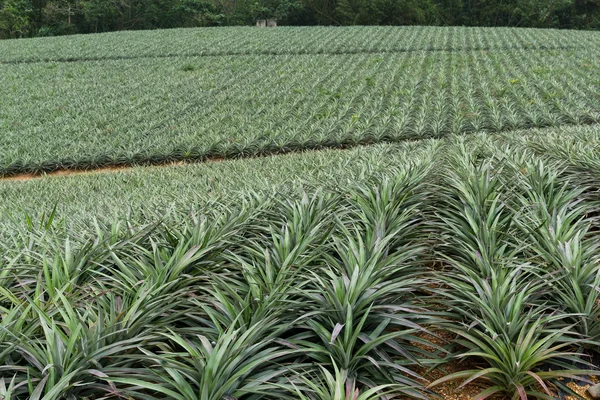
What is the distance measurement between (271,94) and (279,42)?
37.0 feet

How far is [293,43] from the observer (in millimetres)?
24797

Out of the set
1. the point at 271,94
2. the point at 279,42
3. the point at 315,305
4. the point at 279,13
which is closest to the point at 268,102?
the point at 271,94

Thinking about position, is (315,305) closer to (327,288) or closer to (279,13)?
(327,288)

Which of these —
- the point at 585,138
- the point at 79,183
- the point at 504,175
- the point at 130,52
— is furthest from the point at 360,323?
the point at 130,52

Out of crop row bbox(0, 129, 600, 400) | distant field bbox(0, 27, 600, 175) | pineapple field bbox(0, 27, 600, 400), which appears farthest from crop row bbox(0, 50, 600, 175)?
crop row bbox(0, 129, 600, 400)

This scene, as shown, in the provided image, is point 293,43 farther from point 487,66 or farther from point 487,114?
point 487,114

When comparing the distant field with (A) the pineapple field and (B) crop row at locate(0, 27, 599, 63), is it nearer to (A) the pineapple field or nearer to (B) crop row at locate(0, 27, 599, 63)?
(B) crop row at locate(0, 27, 599, 63)

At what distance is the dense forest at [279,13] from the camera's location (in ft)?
137

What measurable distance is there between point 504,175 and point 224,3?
49.5 metres

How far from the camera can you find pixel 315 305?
2.11m

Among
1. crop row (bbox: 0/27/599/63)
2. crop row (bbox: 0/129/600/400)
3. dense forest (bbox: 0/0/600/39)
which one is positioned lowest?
crop row (bbox: 0/129/600/400)

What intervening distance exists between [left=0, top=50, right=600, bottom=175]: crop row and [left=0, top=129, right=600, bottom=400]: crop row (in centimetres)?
788

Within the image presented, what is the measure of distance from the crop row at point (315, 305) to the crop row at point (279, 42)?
68.4 ft

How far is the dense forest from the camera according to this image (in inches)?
1646
